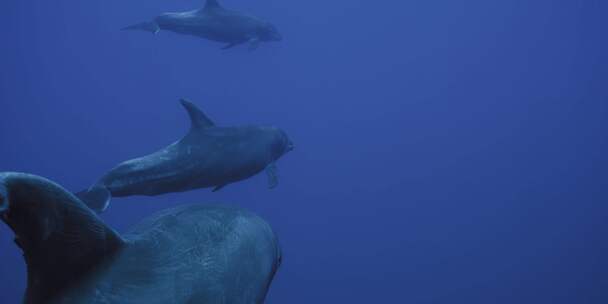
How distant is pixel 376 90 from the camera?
7706 cm

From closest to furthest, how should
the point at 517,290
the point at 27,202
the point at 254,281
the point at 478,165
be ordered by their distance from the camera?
the point at 27,202
the point at 254,281
the point at 517,290
the point at 478,165

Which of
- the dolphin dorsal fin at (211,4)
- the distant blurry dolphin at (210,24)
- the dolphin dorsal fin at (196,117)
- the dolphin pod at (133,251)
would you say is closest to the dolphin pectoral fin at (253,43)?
the distant blurry dolphin at (210,24)

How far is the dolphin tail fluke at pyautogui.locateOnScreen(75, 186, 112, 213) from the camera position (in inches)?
188

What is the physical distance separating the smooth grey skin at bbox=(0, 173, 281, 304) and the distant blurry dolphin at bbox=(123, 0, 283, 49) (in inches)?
352

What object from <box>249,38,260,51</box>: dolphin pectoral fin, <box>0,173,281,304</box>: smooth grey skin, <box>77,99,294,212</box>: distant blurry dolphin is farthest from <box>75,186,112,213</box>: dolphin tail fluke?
<box>249,38,260,51</box>: dolphin pectoral fin

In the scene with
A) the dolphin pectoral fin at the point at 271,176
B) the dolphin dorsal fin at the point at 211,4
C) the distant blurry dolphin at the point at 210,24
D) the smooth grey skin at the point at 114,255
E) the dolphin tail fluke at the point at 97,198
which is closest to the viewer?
the smooth grey skin at the point at 114,255

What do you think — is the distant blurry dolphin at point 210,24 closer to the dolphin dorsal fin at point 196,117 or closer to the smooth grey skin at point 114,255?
the dolphin dorsal fin at point 196,117

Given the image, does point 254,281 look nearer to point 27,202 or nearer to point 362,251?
point 27,202

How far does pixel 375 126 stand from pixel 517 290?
116ft

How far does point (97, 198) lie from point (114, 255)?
2494 millimetres

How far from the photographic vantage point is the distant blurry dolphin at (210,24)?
37.0 feet

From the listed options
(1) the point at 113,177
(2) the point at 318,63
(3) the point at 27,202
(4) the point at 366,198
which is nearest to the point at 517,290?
(4) the point at 366,198

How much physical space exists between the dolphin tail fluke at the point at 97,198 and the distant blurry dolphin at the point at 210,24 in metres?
6.86

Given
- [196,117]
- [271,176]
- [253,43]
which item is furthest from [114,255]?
[253,43]
